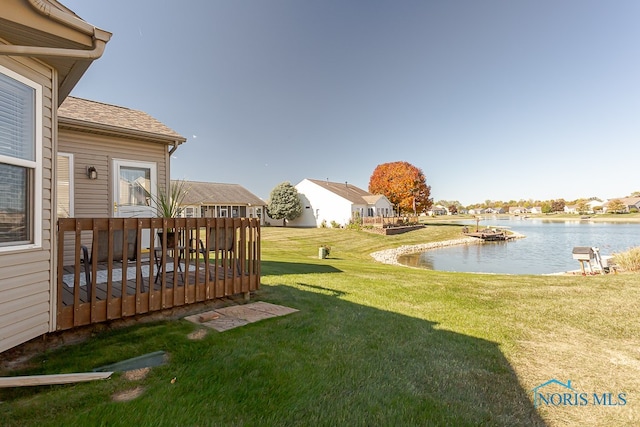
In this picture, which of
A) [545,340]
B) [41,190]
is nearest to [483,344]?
[545,340]

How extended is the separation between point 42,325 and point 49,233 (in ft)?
2.85

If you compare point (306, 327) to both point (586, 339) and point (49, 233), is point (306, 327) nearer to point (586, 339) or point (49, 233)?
point (49, 233)

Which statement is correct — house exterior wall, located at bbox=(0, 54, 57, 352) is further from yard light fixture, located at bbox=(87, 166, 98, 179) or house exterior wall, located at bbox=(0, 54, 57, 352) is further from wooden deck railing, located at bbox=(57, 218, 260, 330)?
yard light fixture, located at bbox=(87, 166, 98, 179)

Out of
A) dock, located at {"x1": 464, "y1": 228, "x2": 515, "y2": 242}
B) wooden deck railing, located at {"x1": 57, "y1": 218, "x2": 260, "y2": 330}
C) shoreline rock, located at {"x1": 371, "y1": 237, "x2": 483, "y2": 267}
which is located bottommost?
shoreline rock, located at {"x1": 371, "y1": 237, "x2": 483, "y2": 267}

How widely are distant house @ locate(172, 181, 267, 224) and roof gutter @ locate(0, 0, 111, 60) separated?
24.5 meters

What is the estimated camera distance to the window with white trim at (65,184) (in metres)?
6.62

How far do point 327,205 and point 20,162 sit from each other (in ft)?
102

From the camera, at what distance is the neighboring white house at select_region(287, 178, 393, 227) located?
3256cm

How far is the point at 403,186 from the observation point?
41.8 m

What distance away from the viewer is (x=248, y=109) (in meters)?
22.0

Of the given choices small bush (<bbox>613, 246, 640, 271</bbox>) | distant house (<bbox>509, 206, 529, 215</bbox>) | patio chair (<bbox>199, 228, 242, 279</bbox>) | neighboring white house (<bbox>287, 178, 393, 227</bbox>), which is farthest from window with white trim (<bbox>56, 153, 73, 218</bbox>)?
distant house (<bbox>509, 206, 529, 215</bbox>)

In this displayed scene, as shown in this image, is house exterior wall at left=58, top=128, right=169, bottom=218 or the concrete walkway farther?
house exterior wall at left=58, top=128, right=169, bottom=218

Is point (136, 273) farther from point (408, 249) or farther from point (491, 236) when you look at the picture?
point (491, 236)

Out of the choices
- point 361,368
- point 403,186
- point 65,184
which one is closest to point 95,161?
point 65,184
